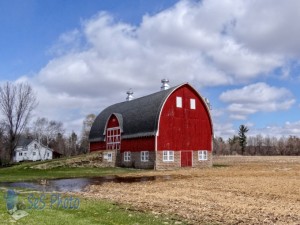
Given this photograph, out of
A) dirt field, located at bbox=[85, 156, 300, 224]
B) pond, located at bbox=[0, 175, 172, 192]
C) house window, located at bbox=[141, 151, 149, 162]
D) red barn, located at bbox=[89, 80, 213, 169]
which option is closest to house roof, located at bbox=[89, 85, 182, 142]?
red barn, located at bbox=[89, 80, 213, 169]

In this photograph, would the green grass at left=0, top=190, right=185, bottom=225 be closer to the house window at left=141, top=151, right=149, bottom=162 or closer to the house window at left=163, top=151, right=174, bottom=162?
the house window at left=163, top=151, right=174, bottom=162

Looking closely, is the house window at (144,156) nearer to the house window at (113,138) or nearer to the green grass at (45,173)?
the green grass at (45,173)

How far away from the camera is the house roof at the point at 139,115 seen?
43.3 meters

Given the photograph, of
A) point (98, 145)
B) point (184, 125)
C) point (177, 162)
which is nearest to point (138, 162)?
point (177, 162)

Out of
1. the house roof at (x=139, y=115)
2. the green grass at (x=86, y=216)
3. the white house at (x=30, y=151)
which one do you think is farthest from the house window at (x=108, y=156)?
the white house at (x=30, y=151)

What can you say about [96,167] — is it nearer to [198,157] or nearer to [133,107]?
[133,107]

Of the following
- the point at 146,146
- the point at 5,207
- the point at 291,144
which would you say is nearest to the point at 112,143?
the point at 146,146

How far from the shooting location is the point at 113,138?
51188mm

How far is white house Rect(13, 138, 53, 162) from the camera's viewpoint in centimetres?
10088

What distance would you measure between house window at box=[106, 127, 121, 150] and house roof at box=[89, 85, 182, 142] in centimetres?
135

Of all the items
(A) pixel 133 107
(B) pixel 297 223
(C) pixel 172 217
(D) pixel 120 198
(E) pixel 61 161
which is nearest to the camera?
(B) pixel 297 223

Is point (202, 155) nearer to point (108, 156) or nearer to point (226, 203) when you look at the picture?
point (108, 156)

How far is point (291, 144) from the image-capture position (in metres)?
136

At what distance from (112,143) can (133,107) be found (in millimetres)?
5897
